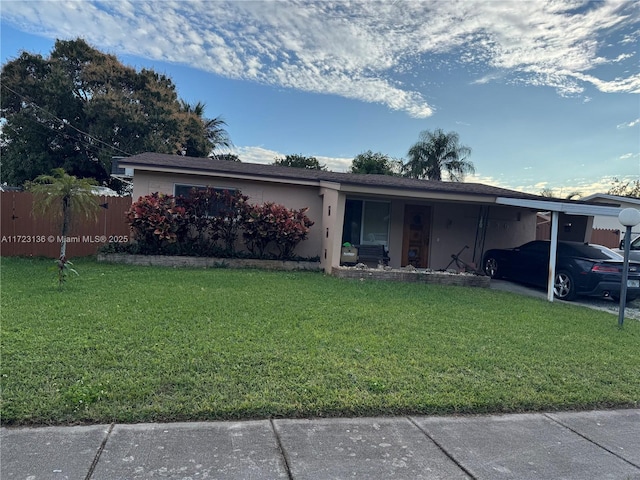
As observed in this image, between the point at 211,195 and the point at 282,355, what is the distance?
732 cm

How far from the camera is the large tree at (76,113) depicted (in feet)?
69.2

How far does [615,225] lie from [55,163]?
99.8 feet

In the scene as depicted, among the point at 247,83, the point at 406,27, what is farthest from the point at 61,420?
the point at 247,83

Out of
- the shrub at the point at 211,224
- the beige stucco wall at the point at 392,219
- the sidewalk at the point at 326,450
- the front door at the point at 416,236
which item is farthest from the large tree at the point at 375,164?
the sidewalk at the point at 326,450

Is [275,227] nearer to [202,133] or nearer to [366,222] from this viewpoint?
[366,222]

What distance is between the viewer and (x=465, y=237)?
44.0 feet

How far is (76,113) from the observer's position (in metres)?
22.1

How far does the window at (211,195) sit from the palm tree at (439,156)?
735 inches

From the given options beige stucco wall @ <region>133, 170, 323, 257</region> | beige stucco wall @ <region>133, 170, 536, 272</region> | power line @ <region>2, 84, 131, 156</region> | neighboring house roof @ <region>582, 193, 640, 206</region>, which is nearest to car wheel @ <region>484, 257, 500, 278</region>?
beige stucco wall @ <region>133, 170, 536, 272</region>

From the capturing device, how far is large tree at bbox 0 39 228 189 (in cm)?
2108

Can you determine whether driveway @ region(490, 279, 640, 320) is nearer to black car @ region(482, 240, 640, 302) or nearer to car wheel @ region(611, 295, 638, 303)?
car wheel @ region(611, 295, 638, 303)

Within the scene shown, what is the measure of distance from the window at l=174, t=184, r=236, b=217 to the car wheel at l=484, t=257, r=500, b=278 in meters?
8.10

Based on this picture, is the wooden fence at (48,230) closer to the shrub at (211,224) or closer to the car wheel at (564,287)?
the shrub at (211,224)

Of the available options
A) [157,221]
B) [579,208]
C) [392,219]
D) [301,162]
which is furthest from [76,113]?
[579,208]
